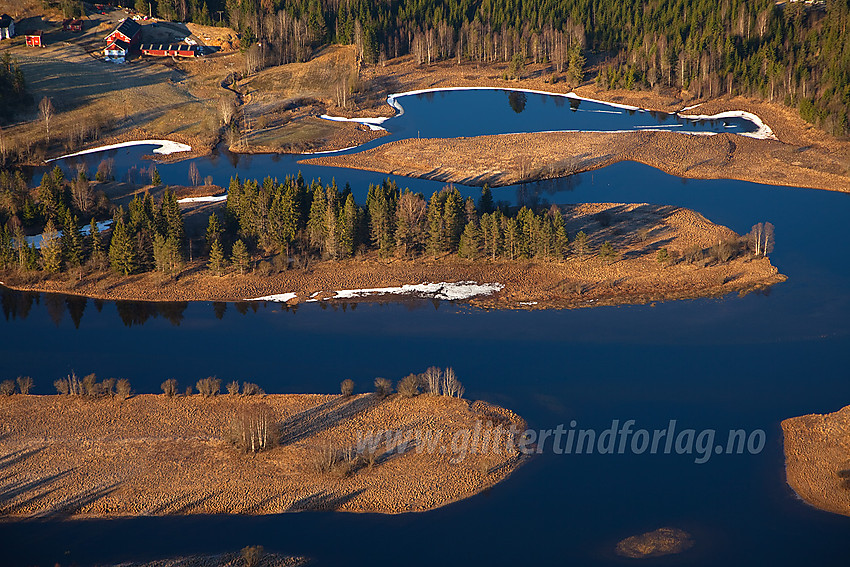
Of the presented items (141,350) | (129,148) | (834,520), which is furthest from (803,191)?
(129,148)

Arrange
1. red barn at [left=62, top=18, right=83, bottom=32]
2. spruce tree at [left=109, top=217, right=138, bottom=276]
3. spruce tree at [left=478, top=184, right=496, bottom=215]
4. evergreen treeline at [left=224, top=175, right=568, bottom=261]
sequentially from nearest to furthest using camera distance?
1. spruce tree at [left=109, top=217, right=138, bottom=276]
2. evergreen treeline at [left=224, top=175, right=568, bottom=261]
3. spruce tree at [left=478, top=184, right=496, bottom=215]
4. red barn at [left=62, top=18, right=83, bottom=32]

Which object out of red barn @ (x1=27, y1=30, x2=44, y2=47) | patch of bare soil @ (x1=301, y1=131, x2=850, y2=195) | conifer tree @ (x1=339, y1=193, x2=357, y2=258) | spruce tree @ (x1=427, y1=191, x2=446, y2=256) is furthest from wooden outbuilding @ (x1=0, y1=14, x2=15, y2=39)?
spruce tree @ (x1=427, y1=191, x2=446, y2=256)

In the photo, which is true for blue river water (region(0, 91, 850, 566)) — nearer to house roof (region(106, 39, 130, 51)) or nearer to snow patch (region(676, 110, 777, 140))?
snow patch (region(676, 110, 777, 140))

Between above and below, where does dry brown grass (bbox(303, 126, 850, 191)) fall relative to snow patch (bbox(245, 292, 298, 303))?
above

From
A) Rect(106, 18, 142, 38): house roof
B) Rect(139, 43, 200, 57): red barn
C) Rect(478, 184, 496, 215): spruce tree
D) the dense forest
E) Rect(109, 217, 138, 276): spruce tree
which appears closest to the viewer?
Rect(109, 217, 138, 276): spruce tree

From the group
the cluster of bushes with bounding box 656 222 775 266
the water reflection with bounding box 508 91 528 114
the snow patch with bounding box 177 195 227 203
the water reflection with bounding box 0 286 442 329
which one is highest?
the water reflection with bounding box 508 91 528 114

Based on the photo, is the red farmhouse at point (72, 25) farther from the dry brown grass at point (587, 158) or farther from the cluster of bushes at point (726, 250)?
the cluster of bushes at point (726, 250)
